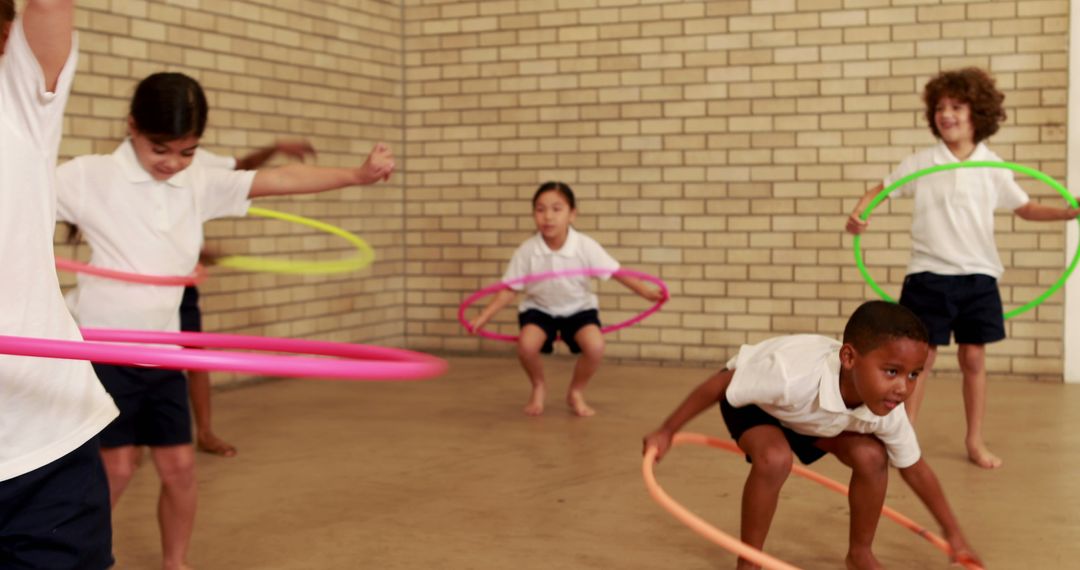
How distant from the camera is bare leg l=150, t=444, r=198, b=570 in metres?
3.03

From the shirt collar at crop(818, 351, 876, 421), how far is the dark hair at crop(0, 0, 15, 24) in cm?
208

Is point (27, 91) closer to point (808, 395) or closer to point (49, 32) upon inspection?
point (49, 32)

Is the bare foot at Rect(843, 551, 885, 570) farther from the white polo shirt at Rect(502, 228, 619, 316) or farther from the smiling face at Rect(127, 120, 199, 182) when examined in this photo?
the white polo shirt at Rect(502, 228, 619, 316)

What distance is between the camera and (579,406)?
5633mm

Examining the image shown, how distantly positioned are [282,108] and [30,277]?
17.3 feet

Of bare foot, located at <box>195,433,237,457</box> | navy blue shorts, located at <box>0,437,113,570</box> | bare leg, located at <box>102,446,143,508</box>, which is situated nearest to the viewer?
navy blue shorts, located at <box>0,437,113,570</box>

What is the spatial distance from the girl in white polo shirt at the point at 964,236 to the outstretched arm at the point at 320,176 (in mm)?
2466

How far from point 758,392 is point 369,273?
16.6ft

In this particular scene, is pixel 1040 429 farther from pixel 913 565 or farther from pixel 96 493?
pixel 96 493

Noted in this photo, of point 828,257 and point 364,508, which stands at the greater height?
point 828,257

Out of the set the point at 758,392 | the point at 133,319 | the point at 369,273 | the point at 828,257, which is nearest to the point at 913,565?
the point at 758,392

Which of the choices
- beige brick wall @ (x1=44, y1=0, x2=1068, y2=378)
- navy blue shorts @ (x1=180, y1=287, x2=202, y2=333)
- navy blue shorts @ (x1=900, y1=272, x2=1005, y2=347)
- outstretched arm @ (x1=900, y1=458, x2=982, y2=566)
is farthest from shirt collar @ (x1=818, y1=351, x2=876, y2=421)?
beige brick wall @ (x1=44, y1=0, x2=1068, y2=378)

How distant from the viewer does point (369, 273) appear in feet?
25.4

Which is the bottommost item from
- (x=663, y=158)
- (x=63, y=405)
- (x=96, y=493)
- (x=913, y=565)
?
(x=913, y=565)
